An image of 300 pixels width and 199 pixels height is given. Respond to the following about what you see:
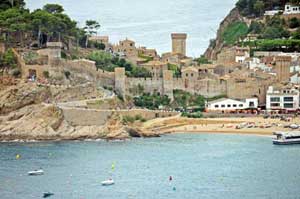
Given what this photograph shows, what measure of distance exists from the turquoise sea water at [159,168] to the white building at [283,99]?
6.00 metres

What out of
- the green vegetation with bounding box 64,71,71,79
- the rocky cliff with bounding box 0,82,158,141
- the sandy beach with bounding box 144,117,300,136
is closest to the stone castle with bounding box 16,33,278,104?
the green vegetation with bounding box 64,71,71,79

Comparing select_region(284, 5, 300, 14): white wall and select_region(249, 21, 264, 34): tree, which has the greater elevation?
select_region(284, 5, 300, 14): white wall

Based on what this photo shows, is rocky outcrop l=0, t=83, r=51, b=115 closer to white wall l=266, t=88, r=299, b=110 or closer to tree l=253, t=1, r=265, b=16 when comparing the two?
white wall l=266, t=88, r=299, b=110

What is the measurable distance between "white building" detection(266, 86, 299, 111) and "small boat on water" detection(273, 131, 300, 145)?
23.9 ft

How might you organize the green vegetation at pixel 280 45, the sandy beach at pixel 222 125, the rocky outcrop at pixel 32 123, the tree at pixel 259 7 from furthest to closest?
the tree at pixel 259 7
the green vegetation at pixel 280 45
the sandy beach at pixel 222 125
the rocky outcrop at pixel 32 123

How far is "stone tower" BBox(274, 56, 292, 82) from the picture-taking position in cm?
5744

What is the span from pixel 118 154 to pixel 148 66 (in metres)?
14.2

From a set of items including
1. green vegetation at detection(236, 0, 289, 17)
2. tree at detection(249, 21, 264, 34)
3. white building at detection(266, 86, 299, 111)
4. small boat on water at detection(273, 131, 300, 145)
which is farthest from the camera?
green vegetation at detection(236, 0, 289, 17)

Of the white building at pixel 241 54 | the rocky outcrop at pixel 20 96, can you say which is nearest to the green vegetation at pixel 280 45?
the white building at pixel 241 54

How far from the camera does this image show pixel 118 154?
4422 centimetres

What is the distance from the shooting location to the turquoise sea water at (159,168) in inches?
1435

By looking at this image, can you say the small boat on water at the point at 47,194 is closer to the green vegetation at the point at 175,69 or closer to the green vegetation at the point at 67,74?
the green vegetation at the point at 67,74

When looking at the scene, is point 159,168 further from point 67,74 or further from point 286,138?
point 67,74

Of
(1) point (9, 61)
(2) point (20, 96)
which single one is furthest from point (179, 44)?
(2) point (20, 96)
